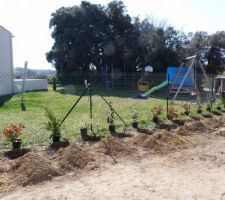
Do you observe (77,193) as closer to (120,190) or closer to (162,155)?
(120,190)

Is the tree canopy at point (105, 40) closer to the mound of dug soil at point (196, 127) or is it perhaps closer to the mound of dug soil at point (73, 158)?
the mound of dug soil at point (196, 127)

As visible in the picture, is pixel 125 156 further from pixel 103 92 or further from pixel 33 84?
pixel 33 84

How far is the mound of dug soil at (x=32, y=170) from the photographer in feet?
16.4

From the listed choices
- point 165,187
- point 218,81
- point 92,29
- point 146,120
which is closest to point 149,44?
point 92,29

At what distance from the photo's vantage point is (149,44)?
2905cm

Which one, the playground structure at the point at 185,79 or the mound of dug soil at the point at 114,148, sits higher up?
the playground structure at the point at 185,79

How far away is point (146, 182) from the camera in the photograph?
499 cm

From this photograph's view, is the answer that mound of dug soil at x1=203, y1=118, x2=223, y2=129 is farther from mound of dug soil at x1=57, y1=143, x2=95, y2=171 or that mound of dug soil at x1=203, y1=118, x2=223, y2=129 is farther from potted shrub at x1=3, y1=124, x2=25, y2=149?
potted shrub at x1=3, y1=124, x2=25, y2=149

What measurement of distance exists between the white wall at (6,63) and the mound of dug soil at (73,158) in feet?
46.2

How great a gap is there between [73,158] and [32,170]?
88cm

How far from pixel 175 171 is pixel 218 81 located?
19.5 metres

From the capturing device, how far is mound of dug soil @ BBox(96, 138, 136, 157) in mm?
6500

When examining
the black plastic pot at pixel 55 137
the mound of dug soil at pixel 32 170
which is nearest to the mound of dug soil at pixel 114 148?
the black plastic pot at pixel 55 137

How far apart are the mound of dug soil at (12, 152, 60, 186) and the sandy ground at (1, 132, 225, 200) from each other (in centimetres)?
17
